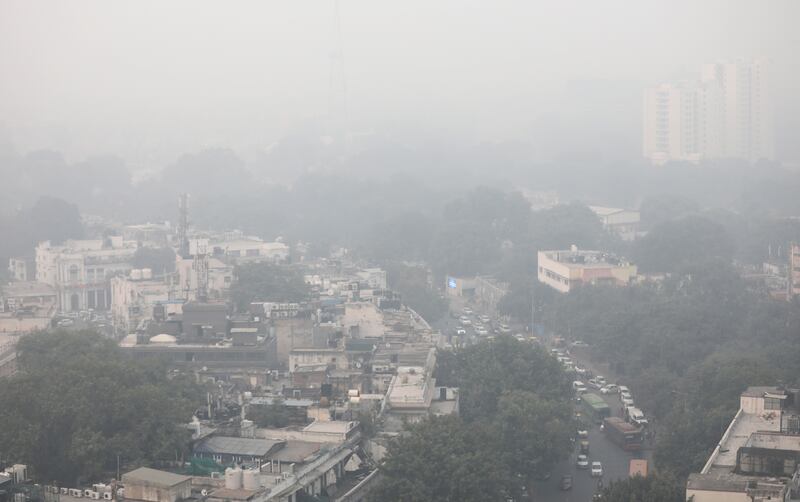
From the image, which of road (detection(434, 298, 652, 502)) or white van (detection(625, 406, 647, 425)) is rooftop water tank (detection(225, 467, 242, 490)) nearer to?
road (detection(434, 298, 652, 502))

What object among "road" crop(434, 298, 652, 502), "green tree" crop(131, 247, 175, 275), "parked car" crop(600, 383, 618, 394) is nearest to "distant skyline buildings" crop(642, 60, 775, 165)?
"green tree" crop(131, 247, 175, 275)

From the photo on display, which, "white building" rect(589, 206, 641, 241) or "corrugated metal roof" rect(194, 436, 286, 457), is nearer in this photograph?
"corrugated metal roof" rect(194, 436, 286, 457)

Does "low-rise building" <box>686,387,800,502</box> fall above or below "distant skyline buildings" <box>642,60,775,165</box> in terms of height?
below

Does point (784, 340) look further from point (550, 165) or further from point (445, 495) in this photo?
point (550, 165)

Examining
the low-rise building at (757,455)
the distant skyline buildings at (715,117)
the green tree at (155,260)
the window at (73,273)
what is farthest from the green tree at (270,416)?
the distant skyline buildings at (715,117)

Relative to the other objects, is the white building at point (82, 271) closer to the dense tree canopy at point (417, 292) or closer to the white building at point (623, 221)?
the dense tree canopy at point (417, 292)

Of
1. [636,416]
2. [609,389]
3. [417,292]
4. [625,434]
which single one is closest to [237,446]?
[625,434]

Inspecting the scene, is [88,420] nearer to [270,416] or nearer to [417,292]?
[270,416]
